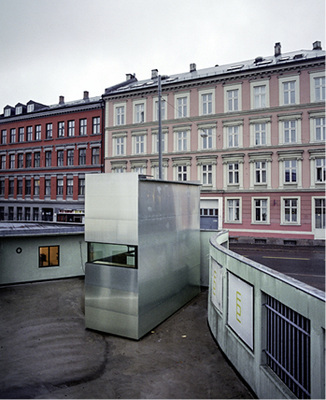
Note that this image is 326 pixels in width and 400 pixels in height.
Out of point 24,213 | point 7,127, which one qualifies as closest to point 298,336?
point 24,213

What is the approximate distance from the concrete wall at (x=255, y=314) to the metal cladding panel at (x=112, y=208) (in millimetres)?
2889

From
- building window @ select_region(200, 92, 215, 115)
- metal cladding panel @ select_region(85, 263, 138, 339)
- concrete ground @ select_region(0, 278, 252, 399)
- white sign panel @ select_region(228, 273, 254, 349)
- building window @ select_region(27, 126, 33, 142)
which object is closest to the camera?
concrete ground @ select_region(0, 278, 252, 399)

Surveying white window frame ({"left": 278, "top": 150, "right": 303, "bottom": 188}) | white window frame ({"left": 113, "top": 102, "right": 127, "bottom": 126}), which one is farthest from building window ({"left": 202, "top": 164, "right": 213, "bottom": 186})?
white window frame ({"left": 113, "top": 102, "right": 127, "bottom": 126})

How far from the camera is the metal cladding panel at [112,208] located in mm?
9562

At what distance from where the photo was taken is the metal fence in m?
5.07

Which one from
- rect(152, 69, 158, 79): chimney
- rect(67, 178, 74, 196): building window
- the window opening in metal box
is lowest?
the window opening in metal box

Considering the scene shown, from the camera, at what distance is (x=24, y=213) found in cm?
3891

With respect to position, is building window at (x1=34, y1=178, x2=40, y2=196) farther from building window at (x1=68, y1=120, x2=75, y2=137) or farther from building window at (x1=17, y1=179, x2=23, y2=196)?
building window at (x1=68, y1=120, x2=75, y2=137)

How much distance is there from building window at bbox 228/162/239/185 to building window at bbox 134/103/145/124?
34.7 feet

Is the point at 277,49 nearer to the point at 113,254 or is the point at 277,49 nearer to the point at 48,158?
the point at 48,158

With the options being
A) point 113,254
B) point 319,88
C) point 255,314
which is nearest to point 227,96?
point 319,88

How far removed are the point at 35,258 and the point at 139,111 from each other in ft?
68.0

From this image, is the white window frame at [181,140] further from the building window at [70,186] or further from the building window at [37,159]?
the building window at [37,159]

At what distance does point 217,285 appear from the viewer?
31.0 ft
